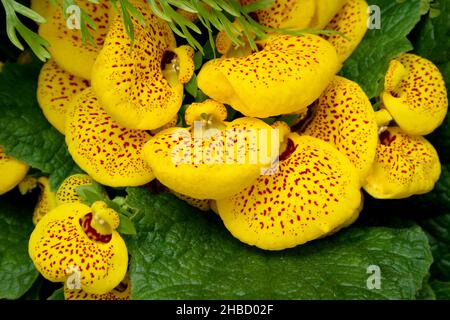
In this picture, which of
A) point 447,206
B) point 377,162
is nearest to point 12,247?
point 377,162

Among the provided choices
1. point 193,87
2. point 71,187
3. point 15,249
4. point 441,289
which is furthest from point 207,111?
point 441,289

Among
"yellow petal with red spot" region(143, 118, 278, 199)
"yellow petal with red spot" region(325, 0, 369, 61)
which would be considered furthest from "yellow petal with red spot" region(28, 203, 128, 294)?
"yellow petal with red spot" region(325, 0, 369, 61)

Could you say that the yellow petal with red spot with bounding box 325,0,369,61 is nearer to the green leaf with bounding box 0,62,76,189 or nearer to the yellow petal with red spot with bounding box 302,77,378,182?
the yellow petal with red spot with bounding box 302,77,378,182

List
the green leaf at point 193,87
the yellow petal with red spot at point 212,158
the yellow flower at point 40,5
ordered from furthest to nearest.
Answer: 1. the yellow flower at point 40,5
2. the green leaf at point 193,87
3. the yellow petal with red spot at point 212,158

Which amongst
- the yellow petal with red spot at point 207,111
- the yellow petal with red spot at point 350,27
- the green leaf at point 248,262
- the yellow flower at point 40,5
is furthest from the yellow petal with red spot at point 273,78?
the yellow flower at point 40,5

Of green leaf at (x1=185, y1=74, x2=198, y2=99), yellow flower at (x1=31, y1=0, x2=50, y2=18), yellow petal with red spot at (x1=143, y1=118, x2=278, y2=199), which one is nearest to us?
yellow petal with red spot at (x1=143, y1=118, x2=278, y2=199)

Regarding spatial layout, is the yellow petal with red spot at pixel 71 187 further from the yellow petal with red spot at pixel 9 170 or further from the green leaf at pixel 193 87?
the green leaf at pixel 193 87
